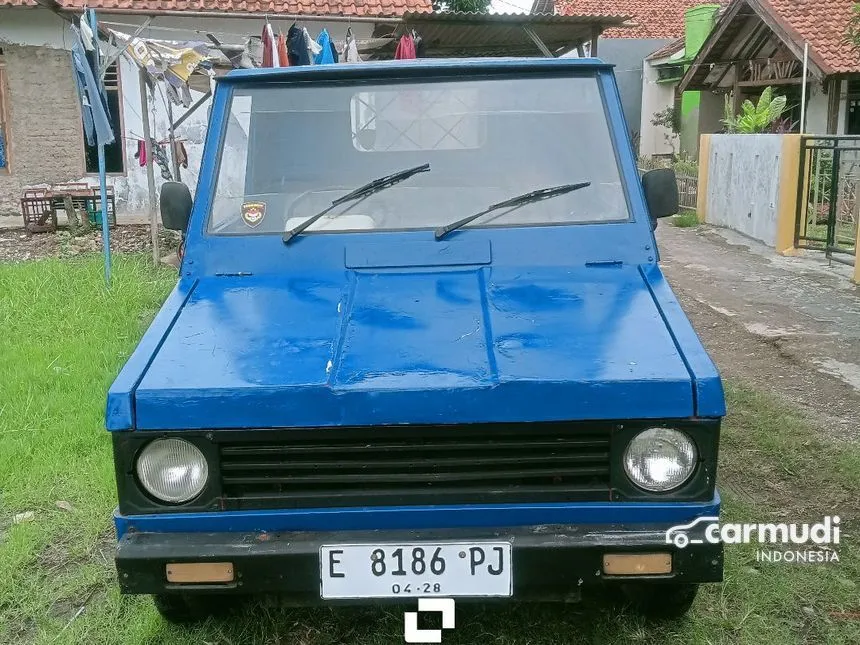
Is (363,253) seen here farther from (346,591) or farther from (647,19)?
(647,19)

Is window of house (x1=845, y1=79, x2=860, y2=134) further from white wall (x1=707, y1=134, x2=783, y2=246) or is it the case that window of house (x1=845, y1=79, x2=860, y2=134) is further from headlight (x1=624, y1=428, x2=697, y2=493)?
headlight (x1=624, y1=428, x2=697, y2=493)

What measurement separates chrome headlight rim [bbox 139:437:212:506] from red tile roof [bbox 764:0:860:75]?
14819 mm

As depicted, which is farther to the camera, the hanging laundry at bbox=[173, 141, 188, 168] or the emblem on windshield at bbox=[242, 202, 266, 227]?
the hanging laundry at bbox=[173, 141, 188, 168]

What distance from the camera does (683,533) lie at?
2359 mm

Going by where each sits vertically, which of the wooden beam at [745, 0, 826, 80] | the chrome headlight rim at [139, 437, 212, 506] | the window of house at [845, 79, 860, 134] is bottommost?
the chrome headlight rim at [139, 437, 212, 506]

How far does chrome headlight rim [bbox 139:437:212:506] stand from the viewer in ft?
7.77

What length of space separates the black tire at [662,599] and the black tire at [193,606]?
4.28 ft

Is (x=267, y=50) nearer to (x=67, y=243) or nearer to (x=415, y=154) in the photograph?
(x=67, y=243)

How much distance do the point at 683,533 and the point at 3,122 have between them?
44.0 feet

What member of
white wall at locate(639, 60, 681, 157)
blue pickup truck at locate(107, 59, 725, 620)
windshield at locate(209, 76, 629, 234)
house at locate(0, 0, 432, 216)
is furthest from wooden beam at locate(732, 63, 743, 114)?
blue pickup truck at locate(107, 59, 725, 620)

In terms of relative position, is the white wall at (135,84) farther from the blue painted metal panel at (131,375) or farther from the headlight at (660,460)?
the headlight at (660,460)

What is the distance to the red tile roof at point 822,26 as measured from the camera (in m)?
15.0

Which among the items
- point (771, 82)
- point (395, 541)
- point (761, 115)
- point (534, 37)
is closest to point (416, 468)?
point (395, 541)

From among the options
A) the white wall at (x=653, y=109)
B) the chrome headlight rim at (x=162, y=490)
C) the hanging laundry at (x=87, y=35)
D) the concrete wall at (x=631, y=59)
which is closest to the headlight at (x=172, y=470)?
the chrome headlight rim at (x=162, y=490)
